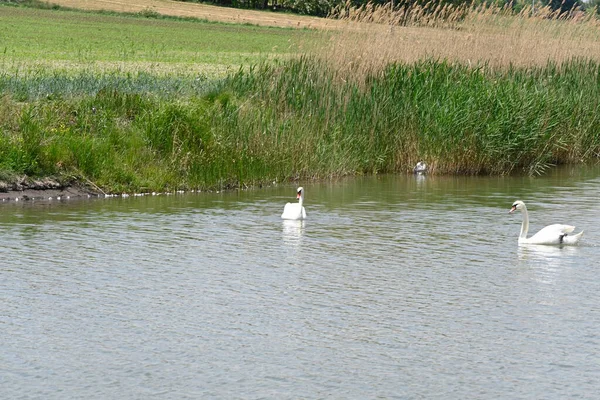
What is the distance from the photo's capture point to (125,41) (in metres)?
52.1

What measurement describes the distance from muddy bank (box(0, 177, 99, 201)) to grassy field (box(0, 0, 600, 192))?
145mm

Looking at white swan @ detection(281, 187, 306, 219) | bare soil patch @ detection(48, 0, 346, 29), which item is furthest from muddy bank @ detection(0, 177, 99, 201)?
bare soil patch @ detection(48, 0, 346, 29)

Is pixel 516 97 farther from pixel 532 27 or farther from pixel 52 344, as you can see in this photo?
pixel 52 344

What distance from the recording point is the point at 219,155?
18.0 metres

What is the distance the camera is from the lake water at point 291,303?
7.80 metres

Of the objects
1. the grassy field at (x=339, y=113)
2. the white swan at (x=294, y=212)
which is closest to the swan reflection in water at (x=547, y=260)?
the white swan at (x=294, y=212)

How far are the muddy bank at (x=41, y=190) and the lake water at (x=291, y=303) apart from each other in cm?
46

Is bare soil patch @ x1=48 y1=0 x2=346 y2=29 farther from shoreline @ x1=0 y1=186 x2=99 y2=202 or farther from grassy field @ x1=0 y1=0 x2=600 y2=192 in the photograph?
shoreline @ x1=0 y1=186 x2=99 y2=202

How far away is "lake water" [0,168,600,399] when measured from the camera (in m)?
7.80

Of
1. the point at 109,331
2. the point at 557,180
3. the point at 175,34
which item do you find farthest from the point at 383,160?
the point at 175,34

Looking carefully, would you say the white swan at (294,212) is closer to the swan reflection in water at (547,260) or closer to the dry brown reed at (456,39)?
the swan reflection in water at (547,260)

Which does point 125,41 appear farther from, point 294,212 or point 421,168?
point 294,212

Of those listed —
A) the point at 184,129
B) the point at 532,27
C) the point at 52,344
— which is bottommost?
the point at 52,344

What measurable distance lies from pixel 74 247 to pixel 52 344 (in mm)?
4056
